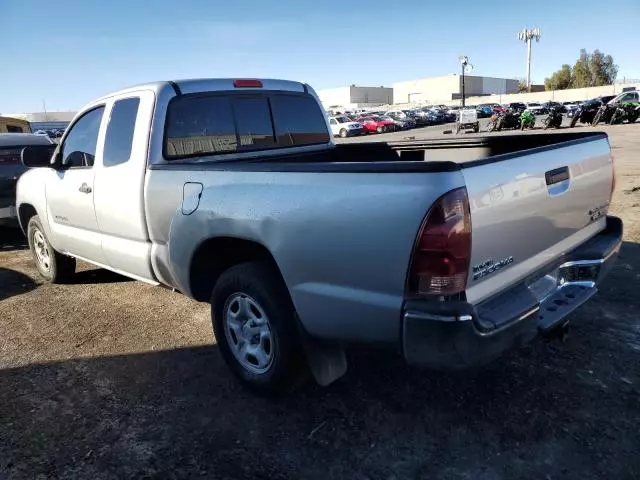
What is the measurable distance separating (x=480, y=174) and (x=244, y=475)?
1808 millimetres

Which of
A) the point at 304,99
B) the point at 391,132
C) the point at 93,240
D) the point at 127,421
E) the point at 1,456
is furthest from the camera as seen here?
the point at 391,132

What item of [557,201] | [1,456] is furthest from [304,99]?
[1,456]

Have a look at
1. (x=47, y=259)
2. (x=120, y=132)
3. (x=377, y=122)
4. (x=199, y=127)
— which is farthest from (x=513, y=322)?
(x=377, y=122)

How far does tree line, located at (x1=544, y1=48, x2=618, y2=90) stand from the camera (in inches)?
4031

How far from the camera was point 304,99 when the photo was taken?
4816 mm

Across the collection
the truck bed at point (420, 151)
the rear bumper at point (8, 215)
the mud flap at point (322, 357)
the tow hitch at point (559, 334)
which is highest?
the truck bed at point (420, 151)

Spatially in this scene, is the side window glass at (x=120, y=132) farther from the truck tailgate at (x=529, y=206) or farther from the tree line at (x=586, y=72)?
the tree line at (x=586, y=72)

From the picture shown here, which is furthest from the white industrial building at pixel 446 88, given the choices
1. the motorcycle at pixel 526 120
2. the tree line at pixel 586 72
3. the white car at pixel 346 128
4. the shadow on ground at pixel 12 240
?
the shadow on ground at pixel 12 240

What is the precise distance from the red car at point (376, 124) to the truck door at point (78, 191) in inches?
1472

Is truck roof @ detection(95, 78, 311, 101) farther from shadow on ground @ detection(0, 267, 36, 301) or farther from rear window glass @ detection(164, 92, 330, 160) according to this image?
shadow on ground @ detection(0, 267, 36, 301)

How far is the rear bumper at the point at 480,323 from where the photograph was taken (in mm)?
2264

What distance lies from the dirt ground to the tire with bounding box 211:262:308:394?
0.59 feet

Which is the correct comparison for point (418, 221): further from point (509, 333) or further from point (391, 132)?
point (391, 132)

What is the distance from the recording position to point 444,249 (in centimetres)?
224
